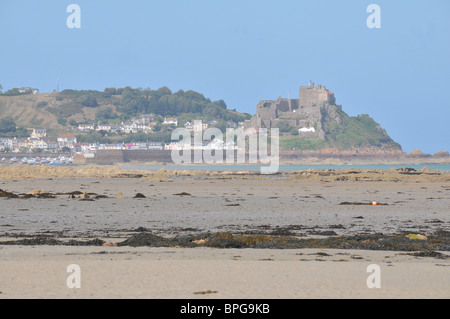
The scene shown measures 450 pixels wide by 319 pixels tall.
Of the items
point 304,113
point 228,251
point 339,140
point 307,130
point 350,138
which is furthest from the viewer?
point 304,113

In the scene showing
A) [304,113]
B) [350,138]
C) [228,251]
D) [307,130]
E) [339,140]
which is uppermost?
[304,113]

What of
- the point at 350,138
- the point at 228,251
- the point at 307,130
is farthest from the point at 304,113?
the point at 228,251

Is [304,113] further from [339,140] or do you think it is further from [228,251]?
[228,251]

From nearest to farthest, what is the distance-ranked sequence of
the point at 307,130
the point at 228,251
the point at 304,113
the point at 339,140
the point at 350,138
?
1. the point at 228,251
2. the point at 307,130
3. the point at 339,140
4. the point at 350,138
5. the point at 304,113

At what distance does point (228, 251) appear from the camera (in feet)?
40.9

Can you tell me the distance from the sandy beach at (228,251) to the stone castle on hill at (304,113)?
16458 centimetres

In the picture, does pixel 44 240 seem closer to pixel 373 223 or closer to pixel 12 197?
pixel 373 223

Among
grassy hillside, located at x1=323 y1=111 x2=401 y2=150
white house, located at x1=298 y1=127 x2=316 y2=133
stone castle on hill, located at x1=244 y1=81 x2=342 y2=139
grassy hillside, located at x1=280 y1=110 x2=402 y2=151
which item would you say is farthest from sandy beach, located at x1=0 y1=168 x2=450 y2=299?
grassy hillside, located at x1=323 y1=111 x2=401 y2=150

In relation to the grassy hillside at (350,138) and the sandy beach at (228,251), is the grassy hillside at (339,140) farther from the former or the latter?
the sandy beach at (228,251)

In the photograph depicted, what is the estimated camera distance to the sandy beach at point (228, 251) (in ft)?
28.8

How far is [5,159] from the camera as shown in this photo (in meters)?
160

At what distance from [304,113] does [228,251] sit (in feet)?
601

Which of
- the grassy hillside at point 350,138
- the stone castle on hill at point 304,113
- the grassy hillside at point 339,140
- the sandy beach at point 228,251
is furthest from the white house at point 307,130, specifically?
the sandy beach at point 228,251

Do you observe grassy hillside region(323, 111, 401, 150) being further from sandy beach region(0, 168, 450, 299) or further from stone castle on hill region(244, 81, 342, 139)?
sandy beach region(0, 168, 450, 299)
